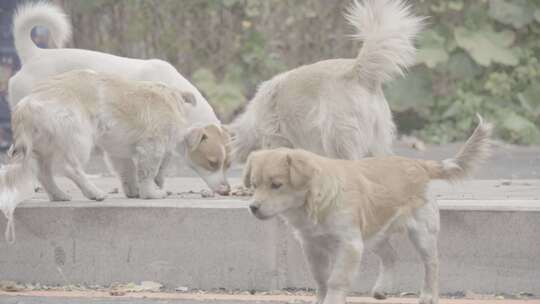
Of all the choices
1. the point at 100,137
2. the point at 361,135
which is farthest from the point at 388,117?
the point at 100,137

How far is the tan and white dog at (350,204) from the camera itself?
224 inches

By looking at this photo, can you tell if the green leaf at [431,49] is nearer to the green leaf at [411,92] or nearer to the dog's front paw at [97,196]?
the green leaf at [411,92]

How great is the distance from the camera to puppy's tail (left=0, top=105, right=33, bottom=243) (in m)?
7.09

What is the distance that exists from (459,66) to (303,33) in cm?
177

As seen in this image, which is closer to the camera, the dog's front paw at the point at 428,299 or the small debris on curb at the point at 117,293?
the dog's front paw at the point at 428,299

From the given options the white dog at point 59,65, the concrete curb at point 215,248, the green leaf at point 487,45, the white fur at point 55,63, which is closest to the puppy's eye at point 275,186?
the concrete curb at point 215,248

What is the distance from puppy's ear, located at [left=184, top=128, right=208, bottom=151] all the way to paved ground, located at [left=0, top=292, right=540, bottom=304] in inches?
60.5

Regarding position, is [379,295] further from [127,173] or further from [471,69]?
[471,69]

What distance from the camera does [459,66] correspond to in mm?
14109

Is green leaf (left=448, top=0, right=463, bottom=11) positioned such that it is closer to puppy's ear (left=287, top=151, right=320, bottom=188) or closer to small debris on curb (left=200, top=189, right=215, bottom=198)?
small debris on curb (left=200, top=189, right=215, bottom=198)

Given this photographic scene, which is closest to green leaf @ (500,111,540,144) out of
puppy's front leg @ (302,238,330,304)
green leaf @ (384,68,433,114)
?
green leaf @ (384,68,433,114)

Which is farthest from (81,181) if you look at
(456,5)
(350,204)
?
(456,5)

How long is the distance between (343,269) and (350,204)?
297 mm

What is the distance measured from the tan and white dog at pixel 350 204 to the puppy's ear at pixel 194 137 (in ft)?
6.58
